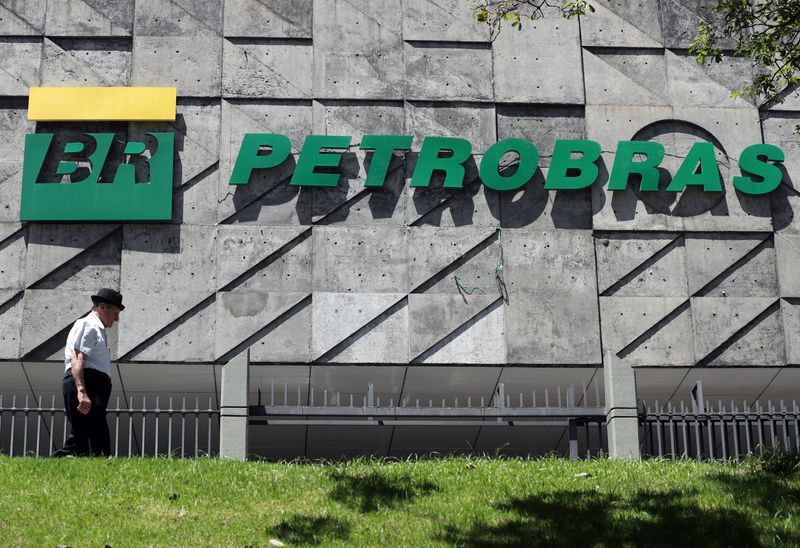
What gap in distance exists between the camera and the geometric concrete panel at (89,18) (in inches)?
846

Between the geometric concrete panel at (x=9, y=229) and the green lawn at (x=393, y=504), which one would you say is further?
the geometric concrete panel at (x=9, y=229)

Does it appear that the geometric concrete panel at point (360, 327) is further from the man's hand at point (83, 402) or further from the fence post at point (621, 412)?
the man's hand at point (83, 402)

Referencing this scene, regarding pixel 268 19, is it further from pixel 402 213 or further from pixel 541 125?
pixel 541 125

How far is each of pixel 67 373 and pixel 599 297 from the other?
31.4 ft

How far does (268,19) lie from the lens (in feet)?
71.4

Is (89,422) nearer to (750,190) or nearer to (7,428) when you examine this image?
(7,428)

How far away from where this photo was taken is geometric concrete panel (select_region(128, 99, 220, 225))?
68.2 feet

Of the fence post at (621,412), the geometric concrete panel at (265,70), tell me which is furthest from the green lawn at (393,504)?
the geometric concrete panel at (265,70)

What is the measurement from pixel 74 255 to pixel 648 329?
9.38 m

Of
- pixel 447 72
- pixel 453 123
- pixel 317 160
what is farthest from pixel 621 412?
pixel 447 72

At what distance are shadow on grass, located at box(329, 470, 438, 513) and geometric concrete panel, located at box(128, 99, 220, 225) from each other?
832 centimetres

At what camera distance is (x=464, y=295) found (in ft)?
67.6

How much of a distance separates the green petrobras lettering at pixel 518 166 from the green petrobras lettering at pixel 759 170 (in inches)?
139

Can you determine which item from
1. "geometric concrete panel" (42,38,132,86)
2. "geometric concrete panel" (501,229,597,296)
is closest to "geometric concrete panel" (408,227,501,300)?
"geometric concrete panel" (501,229,597,296)
